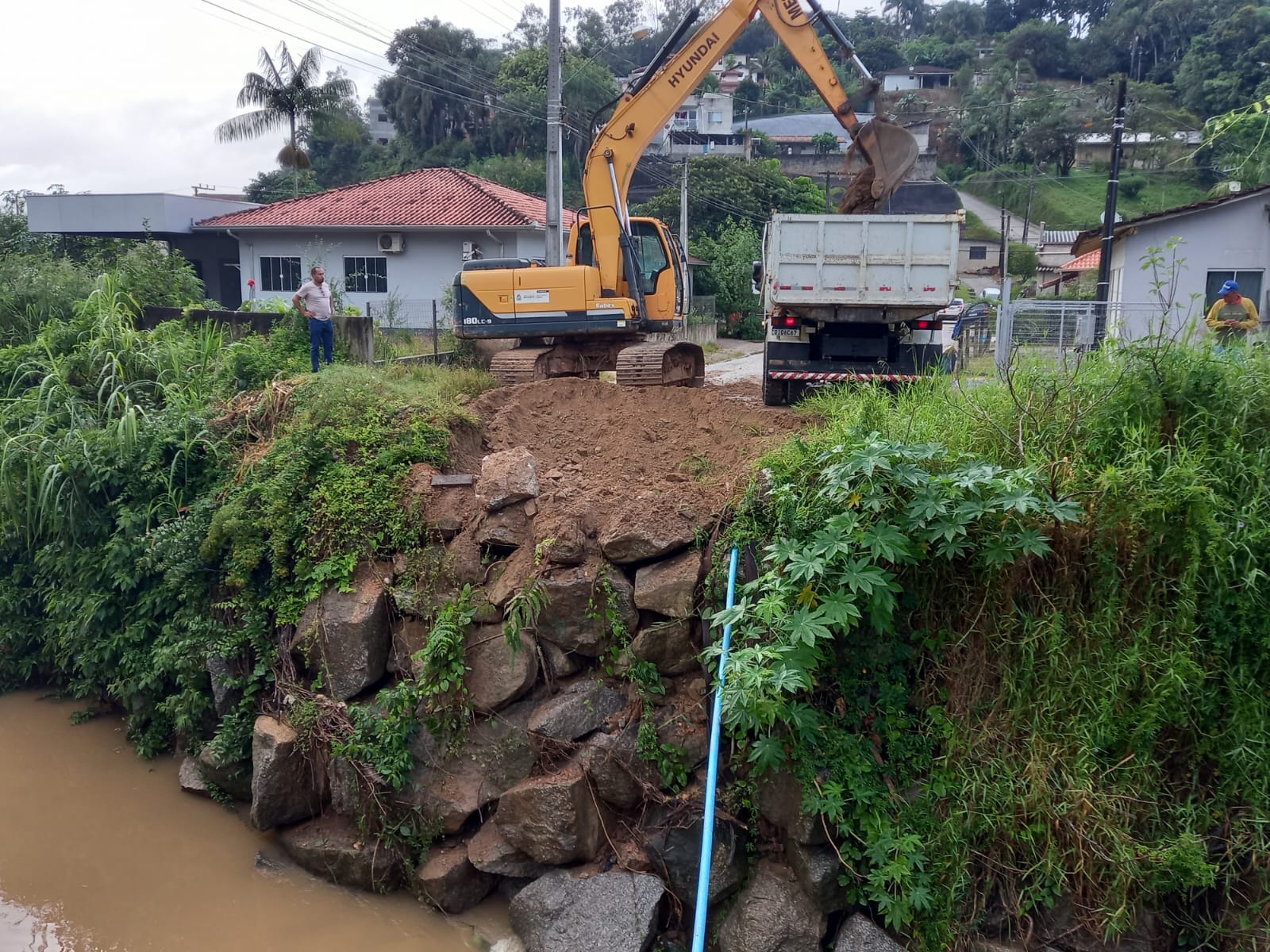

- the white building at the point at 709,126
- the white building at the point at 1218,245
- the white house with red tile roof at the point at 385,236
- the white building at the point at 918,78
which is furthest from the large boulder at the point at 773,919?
the white building at the point at 918,78

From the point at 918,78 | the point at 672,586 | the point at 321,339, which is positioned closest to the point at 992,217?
the point at 918,78

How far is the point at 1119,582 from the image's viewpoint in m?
4.82

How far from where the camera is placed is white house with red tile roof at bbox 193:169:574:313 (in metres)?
25.1

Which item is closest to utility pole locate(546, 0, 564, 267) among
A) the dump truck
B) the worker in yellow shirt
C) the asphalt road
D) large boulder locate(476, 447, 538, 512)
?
the dump truck

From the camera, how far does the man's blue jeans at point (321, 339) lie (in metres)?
10.7

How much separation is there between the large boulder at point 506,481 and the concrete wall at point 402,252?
18.7 m

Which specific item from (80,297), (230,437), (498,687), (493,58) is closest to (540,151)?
(493,58)

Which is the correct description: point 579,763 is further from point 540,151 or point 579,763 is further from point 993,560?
point 540,151

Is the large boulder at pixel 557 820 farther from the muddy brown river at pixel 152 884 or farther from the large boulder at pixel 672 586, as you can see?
the large boulder at pixel 672 586

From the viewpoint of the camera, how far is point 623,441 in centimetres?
808

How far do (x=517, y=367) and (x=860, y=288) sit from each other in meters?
3.96

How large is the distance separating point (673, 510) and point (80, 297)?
10.6 metres

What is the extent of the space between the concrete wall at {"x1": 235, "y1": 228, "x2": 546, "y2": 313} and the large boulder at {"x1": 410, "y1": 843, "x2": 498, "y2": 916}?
68.0ft

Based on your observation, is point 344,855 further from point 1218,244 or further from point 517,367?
point 1218,244
